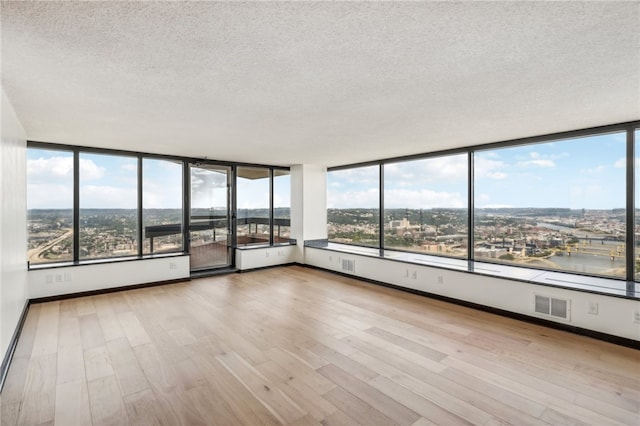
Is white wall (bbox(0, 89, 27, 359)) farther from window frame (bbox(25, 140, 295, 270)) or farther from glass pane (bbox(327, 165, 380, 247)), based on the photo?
glass pane (bbox(327, 165, 380, 247))

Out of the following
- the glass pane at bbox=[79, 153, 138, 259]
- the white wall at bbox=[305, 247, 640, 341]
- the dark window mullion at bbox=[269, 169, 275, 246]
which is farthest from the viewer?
the dark window mullion at bbox=[269, 169, 275, 246]

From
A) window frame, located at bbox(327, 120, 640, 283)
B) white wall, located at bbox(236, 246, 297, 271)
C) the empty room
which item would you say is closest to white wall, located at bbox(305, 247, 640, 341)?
the empty room

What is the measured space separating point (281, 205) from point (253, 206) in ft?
2.25

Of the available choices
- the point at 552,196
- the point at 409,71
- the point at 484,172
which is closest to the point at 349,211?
the point at 484,172

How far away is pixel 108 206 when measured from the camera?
5.37 meters

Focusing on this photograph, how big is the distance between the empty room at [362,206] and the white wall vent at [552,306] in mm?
74

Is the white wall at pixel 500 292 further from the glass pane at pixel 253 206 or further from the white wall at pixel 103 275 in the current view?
the white wall at pixel 103 275

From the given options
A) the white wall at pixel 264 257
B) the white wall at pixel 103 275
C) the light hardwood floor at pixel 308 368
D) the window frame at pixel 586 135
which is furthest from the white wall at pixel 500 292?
the white wall at pixel 103 275

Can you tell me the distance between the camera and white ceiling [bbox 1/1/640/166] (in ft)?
5.21

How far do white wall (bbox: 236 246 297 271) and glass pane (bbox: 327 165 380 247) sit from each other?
109 cm

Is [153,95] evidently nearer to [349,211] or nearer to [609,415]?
[609,415]

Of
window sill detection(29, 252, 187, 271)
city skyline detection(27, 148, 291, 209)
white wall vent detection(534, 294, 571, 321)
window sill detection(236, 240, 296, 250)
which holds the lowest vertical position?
white wall vent detection(534, 294, 571, 321)

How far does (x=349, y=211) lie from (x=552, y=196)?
3766 millimetres

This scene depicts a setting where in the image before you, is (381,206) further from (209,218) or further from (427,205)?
(209,218)
